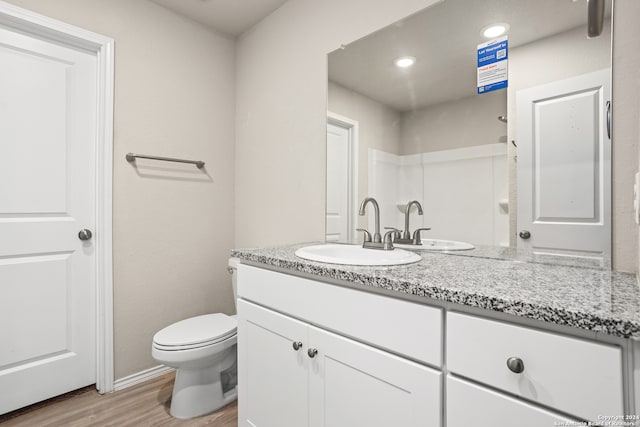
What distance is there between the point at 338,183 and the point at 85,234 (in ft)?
4.81

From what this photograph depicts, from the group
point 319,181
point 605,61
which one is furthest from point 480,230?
point 319,181

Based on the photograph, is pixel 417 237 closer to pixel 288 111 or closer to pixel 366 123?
pixel 366 123

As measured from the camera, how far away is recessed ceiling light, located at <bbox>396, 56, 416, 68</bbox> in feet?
4.96

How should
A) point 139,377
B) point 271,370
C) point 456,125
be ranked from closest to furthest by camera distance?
point 271,370 → point 456,125 → point 139,377

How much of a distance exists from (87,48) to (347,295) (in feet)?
6.66

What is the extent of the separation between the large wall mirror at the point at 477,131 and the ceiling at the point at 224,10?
72 cm

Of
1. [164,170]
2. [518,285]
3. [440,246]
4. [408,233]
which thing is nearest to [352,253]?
[408,233]

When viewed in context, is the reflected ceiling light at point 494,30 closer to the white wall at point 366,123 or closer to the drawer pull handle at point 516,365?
the white wall at point 366,123

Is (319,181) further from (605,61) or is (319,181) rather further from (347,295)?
(605,61)

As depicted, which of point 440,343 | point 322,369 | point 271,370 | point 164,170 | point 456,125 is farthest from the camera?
point 164,170

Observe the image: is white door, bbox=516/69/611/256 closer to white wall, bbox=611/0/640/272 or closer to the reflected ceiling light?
white wall, bbox=611/0/640/272

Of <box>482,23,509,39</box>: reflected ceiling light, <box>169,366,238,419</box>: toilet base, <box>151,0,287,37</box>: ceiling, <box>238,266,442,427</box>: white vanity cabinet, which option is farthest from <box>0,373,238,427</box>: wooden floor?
<box>151,0,287,37</box>: ceiling

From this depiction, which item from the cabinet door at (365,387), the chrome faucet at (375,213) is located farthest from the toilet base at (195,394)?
the chrome faucet at (375,213)

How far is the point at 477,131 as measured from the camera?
134 centimetres
